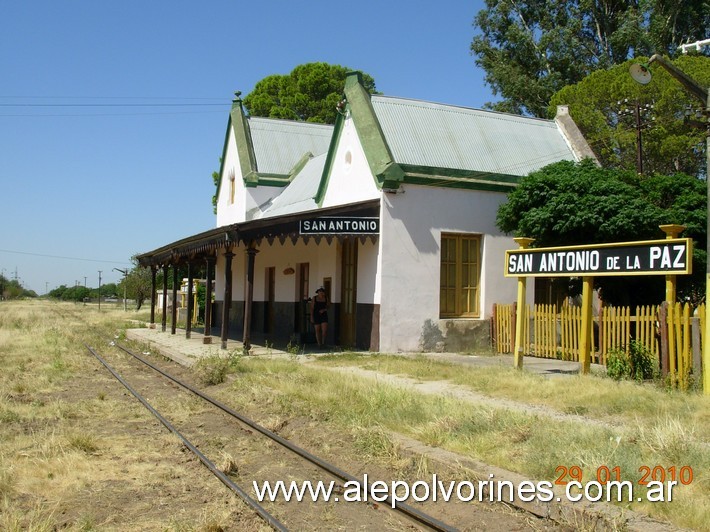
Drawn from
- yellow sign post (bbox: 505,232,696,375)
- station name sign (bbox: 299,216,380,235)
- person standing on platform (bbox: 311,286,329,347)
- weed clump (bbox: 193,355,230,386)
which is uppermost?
station name sign (bbox: 299,216,380,235)

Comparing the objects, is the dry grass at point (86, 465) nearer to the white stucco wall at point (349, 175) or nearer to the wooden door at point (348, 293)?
the wooden door at point (348, 293)

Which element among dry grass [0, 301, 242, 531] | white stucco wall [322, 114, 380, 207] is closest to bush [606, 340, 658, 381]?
dry grass [0, 301, 242, 531]

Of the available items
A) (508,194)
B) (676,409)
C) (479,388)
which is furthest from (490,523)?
(508,194)

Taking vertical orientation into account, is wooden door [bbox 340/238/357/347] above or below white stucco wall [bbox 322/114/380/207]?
below

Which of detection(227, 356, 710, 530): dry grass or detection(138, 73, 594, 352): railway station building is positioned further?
detection(138, 73, 594, 352): railway station building

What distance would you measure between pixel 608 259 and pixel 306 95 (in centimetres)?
3721

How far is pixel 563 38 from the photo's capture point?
38875mm

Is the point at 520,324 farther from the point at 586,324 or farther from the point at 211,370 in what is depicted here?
the point at 211,370

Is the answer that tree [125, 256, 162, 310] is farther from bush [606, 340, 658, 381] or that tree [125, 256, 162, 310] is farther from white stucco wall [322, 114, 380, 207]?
bush [606, 340, 658, 381]

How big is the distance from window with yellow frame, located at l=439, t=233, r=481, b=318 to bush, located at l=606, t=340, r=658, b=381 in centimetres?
667

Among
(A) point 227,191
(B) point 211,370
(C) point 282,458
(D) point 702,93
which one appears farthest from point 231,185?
(C) point 282,458

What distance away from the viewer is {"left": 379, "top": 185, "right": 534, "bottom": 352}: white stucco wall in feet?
57.7

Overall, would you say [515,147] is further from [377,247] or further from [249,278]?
[249,278]

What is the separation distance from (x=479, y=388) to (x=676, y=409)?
3286 millimetres
